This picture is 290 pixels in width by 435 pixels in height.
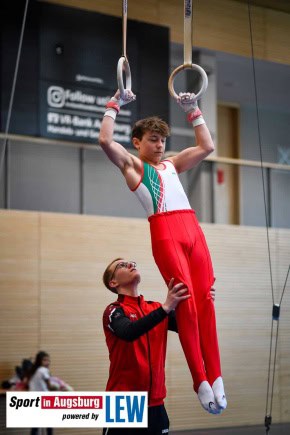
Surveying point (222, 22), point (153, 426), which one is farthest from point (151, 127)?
point (222, 22)

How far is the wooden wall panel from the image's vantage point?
17.7ft

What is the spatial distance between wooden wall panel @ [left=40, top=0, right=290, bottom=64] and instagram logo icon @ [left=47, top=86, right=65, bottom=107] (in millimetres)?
659

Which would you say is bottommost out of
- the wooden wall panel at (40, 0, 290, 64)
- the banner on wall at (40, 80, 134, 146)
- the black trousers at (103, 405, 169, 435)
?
the black trousers at (103, 405, 169, 435)

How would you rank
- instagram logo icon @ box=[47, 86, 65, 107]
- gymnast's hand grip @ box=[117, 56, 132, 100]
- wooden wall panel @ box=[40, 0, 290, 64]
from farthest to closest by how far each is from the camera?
instagram logo icon @ box=[47, 86, 65, 107] < wooden wall panel @ box=[40, 0, 290, 64] < gymnast's hand grip @ box=[117, 56, 132, 100]

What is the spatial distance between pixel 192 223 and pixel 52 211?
3.86m

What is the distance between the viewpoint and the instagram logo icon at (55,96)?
6.71m

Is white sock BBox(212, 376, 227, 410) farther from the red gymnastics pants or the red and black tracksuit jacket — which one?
the red and black tracksuit jacket

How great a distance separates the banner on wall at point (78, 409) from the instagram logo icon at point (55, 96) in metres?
3.11

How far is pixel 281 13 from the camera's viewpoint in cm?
548

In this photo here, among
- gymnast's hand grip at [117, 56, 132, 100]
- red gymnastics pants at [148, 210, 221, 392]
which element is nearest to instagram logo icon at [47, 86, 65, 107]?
gymnast's hand grip at [117, 56, 132, 100]

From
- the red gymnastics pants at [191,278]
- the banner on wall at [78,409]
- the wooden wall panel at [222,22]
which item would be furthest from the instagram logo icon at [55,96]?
the red gymnastics pants at [191,278]

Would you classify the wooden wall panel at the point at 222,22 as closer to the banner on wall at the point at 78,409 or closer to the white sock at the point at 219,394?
the banner on wall at the point at 78,409

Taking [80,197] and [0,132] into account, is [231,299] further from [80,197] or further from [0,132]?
[0,132]

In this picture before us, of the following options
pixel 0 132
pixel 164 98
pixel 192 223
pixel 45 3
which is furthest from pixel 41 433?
pixel 192 223
